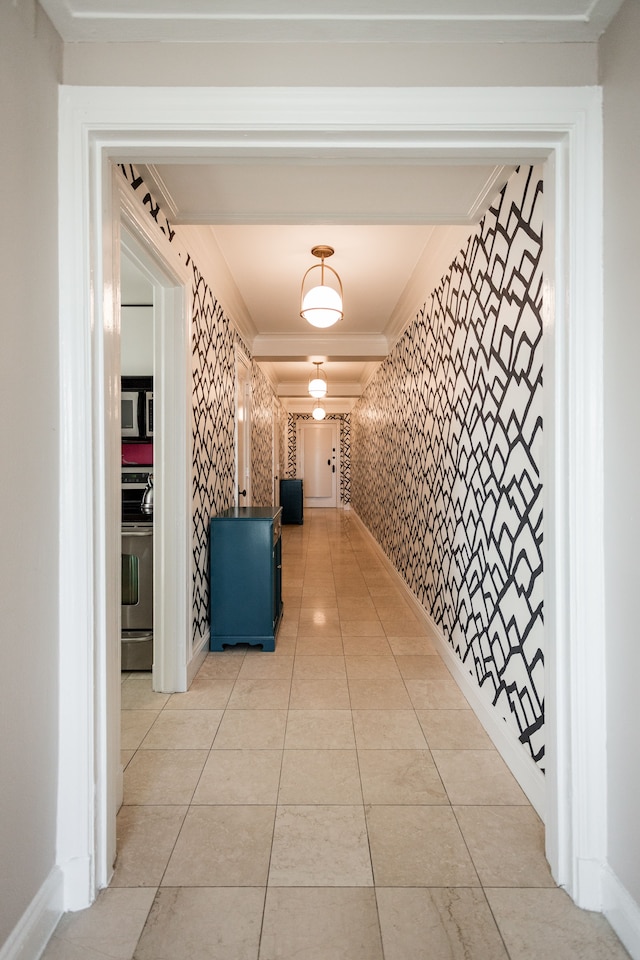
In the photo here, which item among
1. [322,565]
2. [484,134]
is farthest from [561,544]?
[322,565]

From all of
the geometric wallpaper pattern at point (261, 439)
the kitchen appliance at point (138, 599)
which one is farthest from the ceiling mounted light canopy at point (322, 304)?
the geometric wallpaper pattern at point (261, 439)

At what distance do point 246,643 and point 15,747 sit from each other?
91.0 inches

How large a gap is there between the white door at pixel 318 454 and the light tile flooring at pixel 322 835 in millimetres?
9810

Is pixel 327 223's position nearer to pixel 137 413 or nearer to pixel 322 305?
pixel 322 305

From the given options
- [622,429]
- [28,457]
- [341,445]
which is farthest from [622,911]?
[341,445]

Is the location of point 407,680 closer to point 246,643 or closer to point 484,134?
point 246,643

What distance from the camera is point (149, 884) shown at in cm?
153

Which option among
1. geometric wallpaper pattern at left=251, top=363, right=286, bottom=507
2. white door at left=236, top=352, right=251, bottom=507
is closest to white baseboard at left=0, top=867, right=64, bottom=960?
white door at left=236, top=352, right=251, bottom=507

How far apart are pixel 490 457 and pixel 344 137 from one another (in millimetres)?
1394

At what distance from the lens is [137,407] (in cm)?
376

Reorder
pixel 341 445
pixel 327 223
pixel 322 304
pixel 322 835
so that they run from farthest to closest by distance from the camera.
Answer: pixel 341 445 → pixel 322 304 → pixel 327 223 → pixel 322 835

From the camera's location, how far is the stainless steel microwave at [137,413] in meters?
3.76

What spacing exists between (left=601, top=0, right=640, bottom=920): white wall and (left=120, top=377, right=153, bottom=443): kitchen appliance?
3053 mm

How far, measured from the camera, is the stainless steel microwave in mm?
3756
